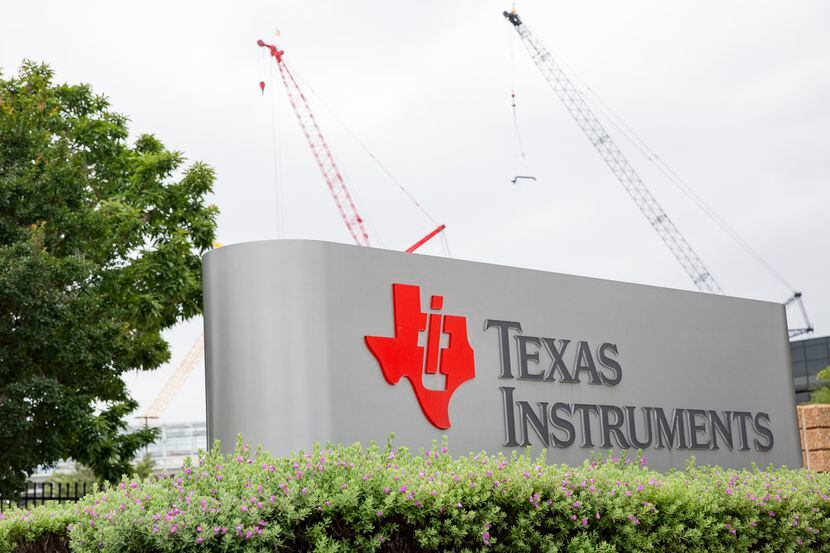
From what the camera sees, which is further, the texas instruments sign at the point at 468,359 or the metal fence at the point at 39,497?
the metal fence at the point at 39,497

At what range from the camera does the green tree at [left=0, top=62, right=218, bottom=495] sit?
690 inches

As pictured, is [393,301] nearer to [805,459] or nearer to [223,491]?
[223,491]

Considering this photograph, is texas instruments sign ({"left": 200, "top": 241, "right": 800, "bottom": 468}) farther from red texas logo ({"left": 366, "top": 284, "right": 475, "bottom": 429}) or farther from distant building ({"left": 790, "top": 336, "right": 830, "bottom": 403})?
distant building ({"left": 790, "top": 336, "right": 830, "bottom": 403})

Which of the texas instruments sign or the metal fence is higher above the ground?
the texas instruments sign

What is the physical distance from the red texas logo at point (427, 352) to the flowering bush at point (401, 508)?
591mm

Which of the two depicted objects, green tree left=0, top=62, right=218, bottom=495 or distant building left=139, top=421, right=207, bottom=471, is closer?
green tree left=0, top=62, right=218, bottom=495

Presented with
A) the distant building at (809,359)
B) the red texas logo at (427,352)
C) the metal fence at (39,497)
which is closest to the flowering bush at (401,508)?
the red texas logo at (427,352)

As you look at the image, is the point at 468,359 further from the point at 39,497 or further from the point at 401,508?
the point at 39,497

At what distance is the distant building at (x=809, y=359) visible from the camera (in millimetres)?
73938

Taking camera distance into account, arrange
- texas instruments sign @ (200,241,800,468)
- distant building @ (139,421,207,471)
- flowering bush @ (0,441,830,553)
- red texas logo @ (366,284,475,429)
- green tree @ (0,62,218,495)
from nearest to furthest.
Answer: flowering bush @ (0,441,830,553) < texas instruments sign @ (200,241,800,468) < red texas logo @ (366,284,475,429) < green tree @ (0,62,218,495) < distant building @ (139,421,207,471)

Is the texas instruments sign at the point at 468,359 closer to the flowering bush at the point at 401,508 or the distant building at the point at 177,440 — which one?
the flowering bush at the point at 401,508

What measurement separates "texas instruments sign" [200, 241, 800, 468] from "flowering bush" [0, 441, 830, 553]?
67 centimetres

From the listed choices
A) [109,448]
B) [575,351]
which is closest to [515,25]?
[109,448]

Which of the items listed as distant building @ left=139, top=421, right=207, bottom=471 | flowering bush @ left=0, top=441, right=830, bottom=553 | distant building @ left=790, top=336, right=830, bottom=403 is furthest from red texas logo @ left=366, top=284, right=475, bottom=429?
distant building @ left=139, top=421, right=207, bottom=471
